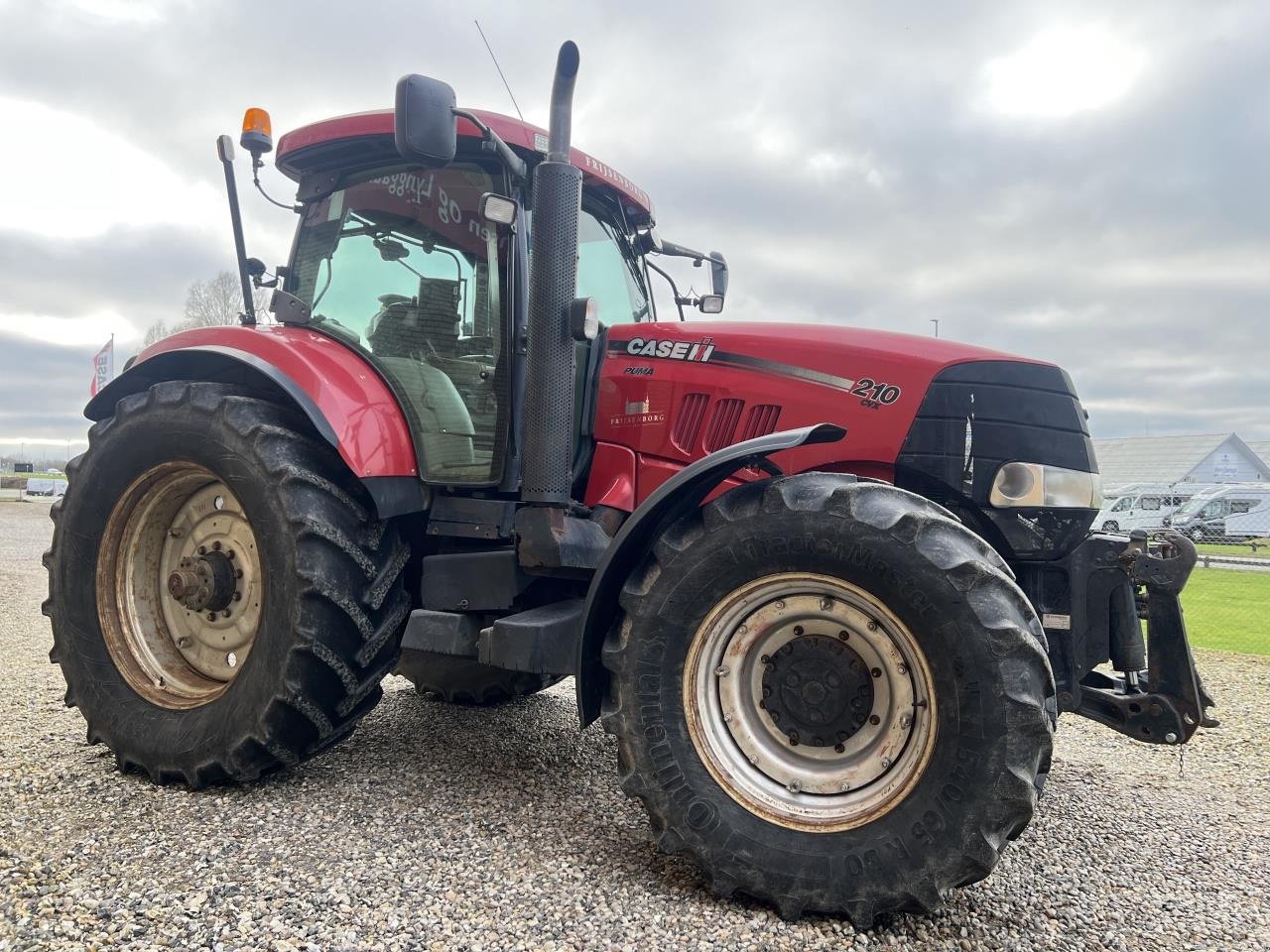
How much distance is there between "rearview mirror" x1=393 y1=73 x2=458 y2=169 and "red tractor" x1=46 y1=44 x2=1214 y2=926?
0.01 m

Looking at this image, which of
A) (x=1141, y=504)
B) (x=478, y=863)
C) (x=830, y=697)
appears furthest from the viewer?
(x=1141, y=504)

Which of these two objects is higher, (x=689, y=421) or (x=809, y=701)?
(x=689, y=421)

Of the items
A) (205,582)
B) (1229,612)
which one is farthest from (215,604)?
(1229,612)

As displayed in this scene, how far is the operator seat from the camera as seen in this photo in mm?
3373

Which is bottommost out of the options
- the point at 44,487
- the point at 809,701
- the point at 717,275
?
the point at 44,487

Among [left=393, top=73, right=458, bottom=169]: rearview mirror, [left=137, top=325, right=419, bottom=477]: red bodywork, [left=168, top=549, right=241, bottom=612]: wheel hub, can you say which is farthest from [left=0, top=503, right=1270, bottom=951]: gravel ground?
[left=393, top=73, right=458, bottom=169]: rearview mirror

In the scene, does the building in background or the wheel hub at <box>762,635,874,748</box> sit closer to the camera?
the wheel hub at <box>762,635,874,748</box>

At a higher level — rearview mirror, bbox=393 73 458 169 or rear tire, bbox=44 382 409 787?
rearview mirror, bbox=393 73 458 169

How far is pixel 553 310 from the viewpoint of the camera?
118 inches

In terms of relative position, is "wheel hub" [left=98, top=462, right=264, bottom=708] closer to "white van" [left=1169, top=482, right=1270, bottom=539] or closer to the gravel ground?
the gravel ground

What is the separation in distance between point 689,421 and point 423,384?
109 cm

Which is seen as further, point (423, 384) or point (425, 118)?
point (423, 384)

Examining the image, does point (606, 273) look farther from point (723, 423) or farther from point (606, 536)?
point (606, 536)

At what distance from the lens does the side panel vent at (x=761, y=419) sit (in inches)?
120
